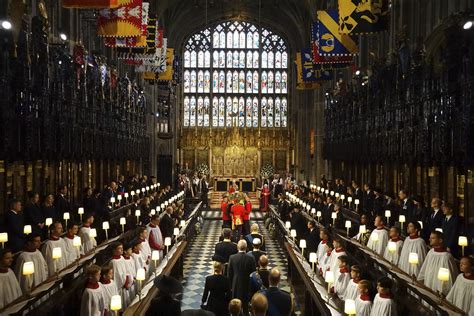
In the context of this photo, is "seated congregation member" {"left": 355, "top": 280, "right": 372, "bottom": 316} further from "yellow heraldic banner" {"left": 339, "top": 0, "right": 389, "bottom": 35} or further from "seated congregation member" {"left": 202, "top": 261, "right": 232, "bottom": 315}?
"yellow heraldic banner" {"left": 339, "top": 0, "right": 389, "bottom": 35}

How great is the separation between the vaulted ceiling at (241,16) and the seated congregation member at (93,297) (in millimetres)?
34822

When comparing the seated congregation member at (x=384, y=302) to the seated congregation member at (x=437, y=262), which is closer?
the seated congregation member at (x=384, y=302)

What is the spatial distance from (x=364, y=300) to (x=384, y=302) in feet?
1.66

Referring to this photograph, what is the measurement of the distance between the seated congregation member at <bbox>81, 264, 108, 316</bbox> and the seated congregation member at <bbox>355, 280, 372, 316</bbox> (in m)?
3.93

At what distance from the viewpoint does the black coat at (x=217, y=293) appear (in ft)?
25.6

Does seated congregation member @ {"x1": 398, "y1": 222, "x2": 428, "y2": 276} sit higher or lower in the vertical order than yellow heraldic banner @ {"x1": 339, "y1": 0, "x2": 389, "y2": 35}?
lower

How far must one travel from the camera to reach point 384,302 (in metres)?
6.88

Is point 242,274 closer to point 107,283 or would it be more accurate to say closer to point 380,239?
point 107,283

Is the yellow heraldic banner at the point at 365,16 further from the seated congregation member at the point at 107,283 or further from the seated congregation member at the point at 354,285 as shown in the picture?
the seated congregation member at the point at 107,283

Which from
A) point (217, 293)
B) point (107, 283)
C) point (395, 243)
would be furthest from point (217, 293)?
point (395, 243)

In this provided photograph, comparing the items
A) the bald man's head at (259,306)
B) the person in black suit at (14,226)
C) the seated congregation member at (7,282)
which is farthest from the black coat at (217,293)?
the person in black suit at (14,226)

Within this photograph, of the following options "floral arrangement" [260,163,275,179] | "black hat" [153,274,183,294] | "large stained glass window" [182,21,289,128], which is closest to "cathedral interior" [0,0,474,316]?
"black hat" [153,274,183,294]

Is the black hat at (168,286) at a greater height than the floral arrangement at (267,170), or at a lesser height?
lesser

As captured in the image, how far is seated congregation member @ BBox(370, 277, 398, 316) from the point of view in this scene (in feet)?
22.5
